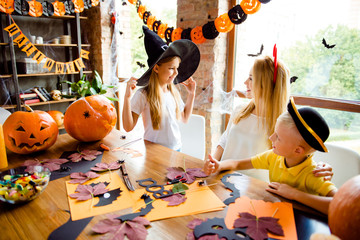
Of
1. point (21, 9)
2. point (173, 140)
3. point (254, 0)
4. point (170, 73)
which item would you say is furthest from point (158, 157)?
point (21, 9)

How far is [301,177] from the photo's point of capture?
3.42ft

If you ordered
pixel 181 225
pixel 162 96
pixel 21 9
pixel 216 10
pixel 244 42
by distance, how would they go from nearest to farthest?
pixel 181 225 < pixel 162 96 < pixel 216 10 < pixel 244 42 < pixel 21 9

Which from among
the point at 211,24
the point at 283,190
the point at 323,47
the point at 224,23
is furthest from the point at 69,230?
the point at 323,47

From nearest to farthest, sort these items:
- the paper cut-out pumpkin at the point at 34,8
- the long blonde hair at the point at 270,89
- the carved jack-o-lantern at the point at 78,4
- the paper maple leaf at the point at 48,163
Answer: the paper maple leaf at the point at 48,163 < the long blonde hair at the point at 270,89 < the paper cut-out pumpkin at the point at 34,8 < the carved jack-o-lantern at the point at 78,4

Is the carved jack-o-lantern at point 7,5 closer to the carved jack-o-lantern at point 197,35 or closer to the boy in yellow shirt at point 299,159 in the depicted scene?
the carved jack-o-lantern at point 197,35

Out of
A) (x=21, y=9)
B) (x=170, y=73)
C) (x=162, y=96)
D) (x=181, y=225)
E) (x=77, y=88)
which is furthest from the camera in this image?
(x=77, y=88)

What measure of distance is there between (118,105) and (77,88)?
105 centimetres

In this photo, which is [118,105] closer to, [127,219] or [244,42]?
[244,42]

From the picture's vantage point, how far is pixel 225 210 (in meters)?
0.89

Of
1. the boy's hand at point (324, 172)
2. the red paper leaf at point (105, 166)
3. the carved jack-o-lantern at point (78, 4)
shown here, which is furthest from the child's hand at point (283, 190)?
the carved jack-o-lantern at point (78, 4)

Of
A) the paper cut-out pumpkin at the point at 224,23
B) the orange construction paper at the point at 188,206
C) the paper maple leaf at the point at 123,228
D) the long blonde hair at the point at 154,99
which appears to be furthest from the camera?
the paper cut-out pumpkin at the point at 224,23

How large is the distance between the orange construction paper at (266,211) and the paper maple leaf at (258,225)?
0.05 ft

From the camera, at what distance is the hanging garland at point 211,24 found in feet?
6.47

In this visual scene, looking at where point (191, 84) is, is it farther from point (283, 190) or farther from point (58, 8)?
point (58, 8)
